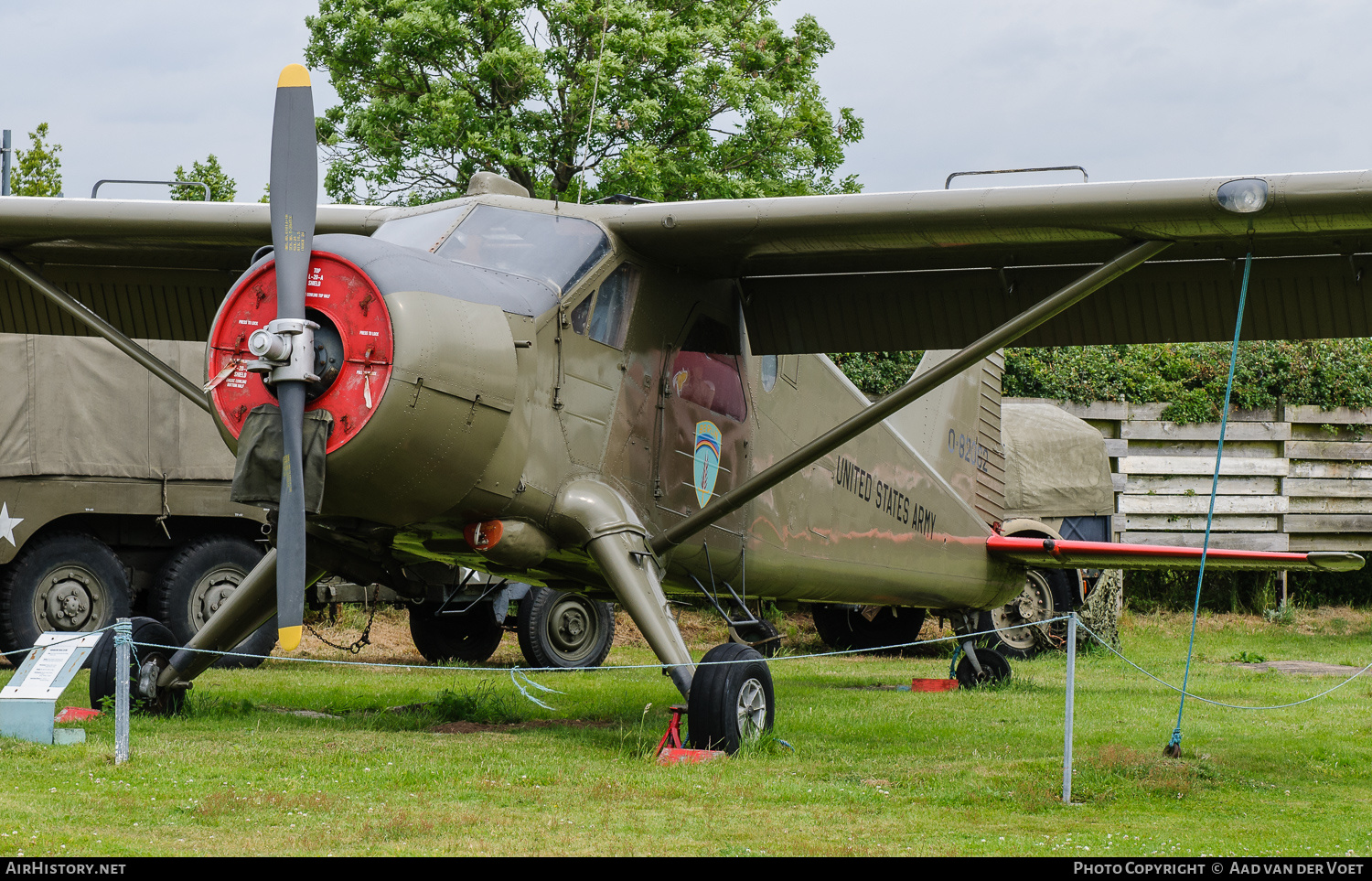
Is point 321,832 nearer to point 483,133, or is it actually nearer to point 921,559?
point 921,559

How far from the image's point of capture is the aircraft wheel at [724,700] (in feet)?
22.2

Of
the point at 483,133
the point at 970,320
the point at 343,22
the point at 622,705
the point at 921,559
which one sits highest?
the point at 343,22

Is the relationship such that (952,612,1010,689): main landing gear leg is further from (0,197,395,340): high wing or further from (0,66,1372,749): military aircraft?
(0,197,395,340): high wing

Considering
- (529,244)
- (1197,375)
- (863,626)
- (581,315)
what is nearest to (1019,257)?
(581,315)

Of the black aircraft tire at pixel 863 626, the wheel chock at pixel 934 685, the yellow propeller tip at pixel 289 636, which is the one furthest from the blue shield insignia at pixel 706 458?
the black aircraft tire at pixel 863 626

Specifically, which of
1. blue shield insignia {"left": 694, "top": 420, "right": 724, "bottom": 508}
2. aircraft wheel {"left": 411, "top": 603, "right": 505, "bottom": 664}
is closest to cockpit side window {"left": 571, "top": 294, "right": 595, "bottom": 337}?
blue shield insignia {"left": 694, "top": 420, "right": 724, "bottom": 508}

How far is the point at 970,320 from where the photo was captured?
29.1 ft

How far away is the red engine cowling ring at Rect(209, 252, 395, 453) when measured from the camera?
237 inches

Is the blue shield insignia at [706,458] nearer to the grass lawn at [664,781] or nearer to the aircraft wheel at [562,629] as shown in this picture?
the grass lawn at [664,781]

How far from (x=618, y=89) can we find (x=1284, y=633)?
12.0 m

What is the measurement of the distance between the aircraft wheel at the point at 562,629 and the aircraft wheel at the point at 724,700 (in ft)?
22.1

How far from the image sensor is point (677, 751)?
22.0ft

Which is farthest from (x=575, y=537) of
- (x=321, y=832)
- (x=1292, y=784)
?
(x=1292, y=784)

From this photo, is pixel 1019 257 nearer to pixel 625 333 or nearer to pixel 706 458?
pixel 706 458
